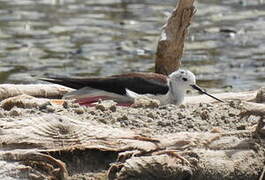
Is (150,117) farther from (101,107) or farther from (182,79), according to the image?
(182,79)

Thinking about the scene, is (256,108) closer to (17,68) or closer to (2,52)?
(17,68)

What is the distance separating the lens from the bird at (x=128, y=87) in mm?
8227

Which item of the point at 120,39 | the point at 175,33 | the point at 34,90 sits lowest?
the point at 120,39

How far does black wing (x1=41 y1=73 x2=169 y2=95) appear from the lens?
8.23 metres

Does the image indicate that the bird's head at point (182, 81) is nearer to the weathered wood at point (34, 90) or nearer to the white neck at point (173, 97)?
the white neck at point (173, 97)

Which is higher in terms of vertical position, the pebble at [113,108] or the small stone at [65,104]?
the pebble at [113,108]

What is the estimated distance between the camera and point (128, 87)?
27.0ft

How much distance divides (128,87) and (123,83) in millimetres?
54

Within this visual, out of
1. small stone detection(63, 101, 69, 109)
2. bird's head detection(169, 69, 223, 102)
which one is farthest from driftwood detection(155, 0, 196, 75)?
small stone detection(63, 101, 69, 109)

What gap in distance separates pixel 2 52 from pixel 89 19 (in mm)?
2089

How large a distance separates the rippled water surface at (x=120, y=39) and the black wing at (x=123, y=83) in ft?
10.5

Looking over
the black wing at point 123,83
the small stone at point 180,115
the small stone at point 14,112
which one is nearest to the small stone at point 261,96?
the black wing at point 123,83

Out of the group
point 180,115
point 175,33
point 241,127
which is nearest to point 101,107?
point 180,115

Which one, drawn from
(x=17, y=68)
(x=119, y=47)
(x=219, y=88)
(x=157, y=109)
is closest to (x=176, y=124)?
(x=157, y=109)
